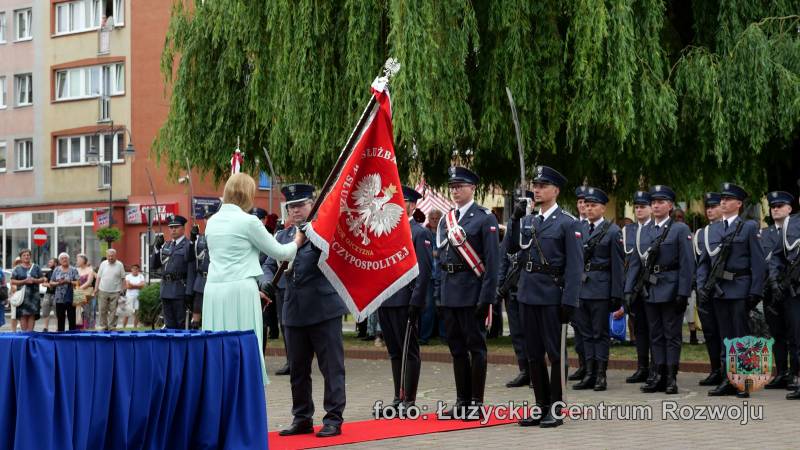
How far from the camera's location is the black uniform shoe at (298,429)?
10.9 meters

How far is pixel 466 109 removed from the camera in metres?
19.4

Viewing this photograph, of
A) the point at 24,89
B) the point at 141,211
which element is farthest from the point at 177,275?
the point at 24,89

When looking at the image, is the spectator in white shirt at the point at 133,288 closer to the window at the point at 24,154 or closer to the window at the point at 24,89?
the window at the point at 24,154

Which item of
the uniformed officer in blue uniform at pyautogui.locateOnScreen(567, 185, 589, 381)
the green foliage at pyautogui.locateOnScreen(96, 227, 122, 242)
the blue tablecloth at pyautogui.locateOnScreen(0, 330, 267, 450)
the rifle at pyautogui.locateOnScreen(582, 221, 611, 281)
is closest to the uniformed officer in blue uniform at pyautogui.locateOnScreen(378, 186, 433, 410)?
the rifle at pyautogui.locateOnScreen(582, 221, 611, 281)

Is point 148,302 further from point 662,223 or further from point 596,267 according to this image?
point 662,223

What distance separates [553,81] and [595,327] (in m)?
5.49

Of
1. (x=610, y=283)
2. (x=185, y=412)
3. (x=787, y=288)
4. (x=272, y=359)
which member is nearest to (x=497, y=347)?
(x=272, y=359)

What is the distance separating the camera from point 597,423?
11539 millimetres

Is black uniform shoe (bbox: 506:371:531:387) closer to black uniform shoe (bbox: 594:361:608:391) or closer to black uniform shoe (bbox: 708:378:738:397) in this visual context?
black uniform shoe (bbox: 594:361:608:391)

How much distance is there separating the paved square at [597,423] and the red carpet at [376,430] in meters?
0.19

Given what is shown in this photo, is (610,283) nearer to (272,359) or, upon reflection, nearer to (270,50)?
(272,359)

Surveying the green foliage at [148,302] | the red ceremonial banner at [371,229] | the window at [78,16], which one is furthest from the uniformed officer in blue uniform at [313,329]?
the window at [78,16]

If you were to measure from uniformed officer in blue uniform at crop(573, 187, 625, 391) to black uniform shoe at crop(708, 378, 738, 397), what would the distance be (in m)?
1.33

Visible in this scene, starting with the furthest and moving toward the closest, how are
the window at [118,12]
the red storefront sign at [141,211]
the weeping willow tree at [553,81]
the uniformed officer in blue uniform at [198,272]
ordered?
the window at [118,12] → the red storefront sign at [141,211] → the uniformed officer in blue uniform at [198,272] → the weeping willow tree at [553,81]
